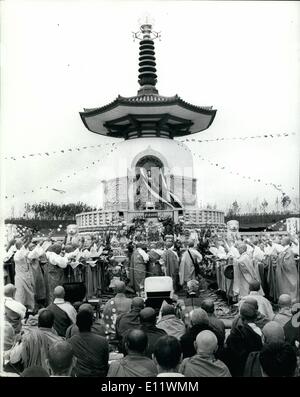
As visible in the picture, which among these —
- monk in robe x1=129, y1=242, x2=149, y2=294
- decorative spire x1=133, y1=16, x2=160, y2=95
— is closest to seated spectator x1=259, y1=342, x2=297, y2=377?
monk in robe x1=129, y1=242, x2=149, y2=294

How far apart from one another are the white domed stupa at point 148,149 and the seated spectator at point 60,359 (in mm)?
18982

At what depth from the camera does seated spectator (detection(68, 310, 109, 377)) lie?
15.6ft

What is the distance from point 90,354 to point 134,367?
0.73 meters

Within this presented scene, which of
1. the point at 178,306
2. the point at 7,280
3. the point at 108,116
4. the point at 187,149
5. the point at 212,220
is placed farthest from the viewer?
the point at 187,149

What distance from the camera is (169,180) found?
84.3 feet

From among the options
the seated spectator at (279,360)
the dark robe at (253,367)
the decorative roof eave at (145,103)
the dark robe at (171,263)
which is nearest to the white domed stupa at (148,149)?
the decorative roof eave at (145,103)

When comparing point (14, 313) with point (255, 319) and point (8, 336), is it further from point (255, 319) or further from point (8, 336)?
point (255, 319)

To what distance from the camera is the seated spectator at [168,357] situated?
4.05 metres

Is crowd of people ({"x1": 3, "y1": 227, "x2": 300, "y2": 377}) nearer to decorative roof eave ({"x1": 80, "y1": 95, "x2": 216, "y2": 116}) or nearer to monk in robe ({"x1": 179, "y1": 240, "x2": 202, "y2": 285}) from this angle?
monk in robe ({"x1": 179, "y1": 240, "x2": 202, "y2": 285})

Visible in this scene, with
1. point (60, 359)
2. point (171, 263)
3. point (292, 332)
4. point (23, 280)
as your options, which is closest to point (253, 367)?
point (292, 332)

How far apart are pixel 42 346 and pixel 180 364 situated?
1.64 m

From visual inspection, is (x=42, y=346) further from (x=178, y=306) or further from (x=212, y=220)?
(x=212, y=220)

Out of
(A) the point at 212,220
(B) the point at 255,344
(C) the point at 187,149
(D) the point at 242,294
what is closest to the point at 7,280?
(D) the point at 242,294

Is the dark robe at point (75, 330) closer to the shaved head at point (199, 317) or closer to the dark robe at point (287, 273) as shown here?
the shaved head at point (199, 317)
